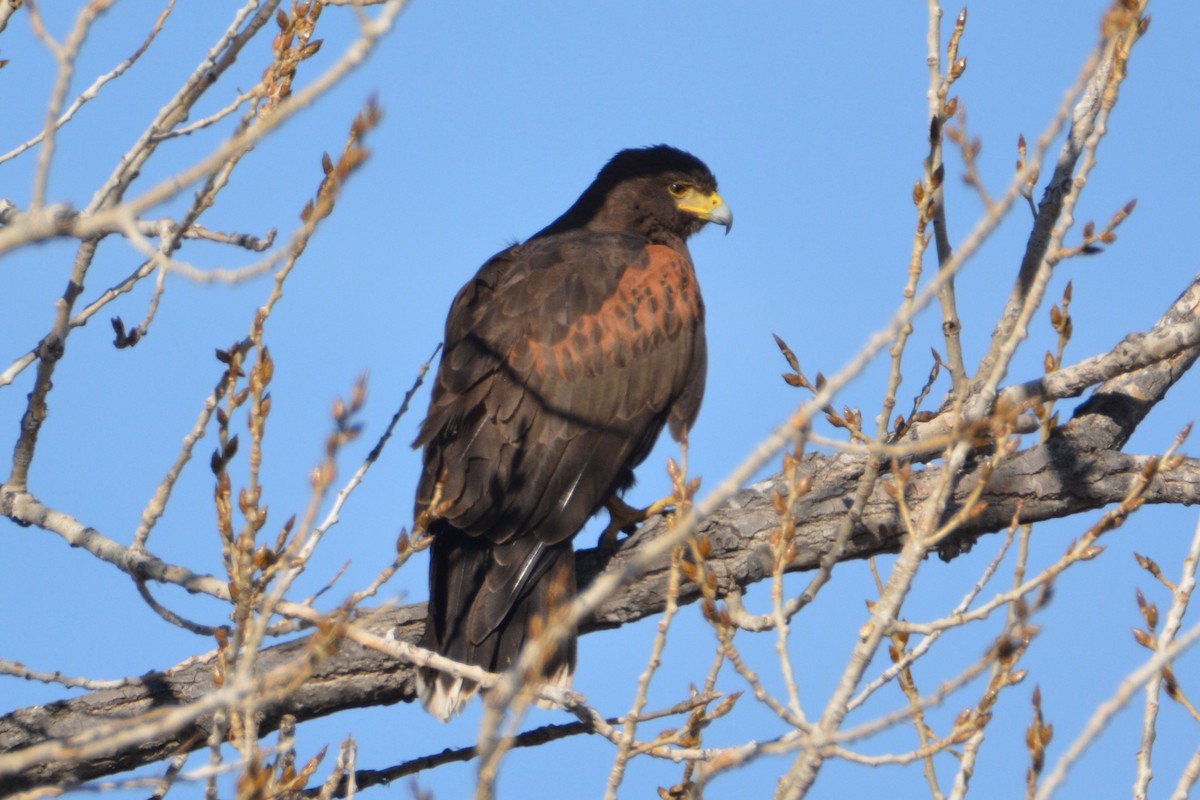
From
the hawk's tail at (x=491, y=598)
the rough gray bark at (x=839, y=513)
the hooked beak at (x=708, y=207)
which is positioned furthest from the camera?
the hooked beak at (x=708, y=207)

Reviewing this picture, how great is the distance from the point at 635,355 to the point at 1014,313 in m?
1.90

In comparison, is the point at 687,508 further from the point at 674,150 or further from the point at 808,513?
the point at 674,150

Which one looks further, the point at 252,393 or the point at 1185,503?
the point at 1185,503

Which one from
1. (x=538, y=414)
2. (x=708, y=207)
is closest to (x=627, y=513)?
(x=538, y=414)

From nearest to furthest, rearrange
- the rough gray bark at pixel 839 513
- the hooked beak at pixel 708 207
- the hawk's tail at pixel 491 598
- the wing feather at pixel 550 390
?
1. the rough gray bark at pixel 839 513
2. the hawk's tail at pixel 491 598
3. the wing feather at pixel 550 390
4. the hooked beak at pixel 708 207

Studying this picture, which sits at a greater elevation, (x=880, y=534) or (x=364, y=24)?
(x=880, y=534)

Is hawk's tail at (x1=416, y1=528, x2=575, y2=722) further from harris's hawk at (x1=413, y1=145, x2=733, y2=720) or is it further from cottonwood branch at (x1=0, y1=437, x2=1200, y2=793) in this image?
cottonwood branch at (x1=0, y1=437, x2=1200, y2=793)

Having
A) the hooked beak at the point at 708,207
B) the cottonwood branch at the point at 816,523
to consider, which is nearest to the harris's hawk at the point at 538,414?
the cottonwood branch at the point at 816,523

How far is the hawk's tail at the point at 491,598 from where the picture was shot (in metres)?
5.33

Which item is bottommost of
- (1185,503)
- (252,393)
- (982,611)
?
(982,611)

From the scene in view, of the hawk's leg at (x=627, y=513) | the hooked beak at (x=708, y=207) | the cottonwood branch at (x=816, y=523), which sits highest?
the hooked beak at (x=708, y=207)

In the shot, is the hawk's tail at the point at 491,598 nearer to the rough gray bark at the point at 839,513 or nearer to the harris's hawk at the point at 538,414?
the harris's hawk at the point at 538,414

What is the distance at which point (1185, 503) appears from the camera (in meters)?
5.52

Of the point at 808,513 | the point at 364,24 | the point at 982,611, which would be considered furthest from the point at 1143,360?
the point at 364,24
